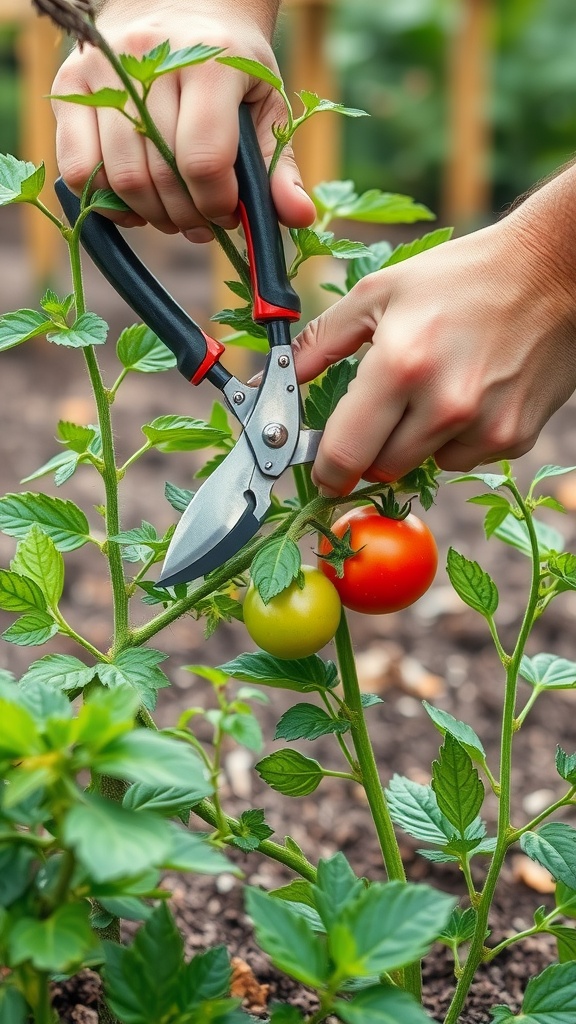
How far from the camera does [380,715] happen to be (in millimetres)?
2045

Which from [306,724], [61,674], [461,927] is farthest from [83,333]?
[461,927]

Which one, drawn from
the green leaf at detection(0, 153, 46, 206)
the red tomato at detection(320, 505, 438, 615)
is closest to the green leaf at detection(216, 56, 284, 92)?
the green leaf at detection(0, 153, 46, 206)

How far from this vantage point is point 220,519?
102 centimetres

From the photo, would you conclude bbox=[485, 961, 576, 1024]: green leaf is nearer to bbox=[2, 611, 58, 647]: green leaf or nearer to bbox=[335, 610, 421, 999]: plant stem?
bbox=[335, 610, 421, 999]: plant stem

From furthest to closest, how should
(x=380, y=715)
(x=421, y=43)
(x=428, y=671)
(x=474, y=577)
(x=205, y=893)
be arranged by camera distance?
(x=421, y=43) → (x=428, y=671) → (x=380, y=715) → (x=205, y=893) → (x=474, y=577)

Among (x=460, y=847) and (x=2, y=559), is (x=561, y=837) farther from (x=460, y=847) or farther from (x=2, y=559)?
(x=2, y=559)

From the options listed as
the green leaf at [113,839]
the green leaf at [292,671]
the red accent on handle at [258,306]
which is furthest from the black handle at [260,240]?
the green leaf at [113,839]

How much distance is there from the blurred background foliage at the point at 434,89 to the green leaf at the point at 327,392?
491 cm

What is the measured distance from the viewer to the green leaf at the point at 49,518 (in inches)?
41.0

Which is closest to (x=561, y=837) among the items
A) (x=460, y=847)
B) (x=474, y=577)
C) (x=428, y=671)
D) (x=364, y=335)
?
(x=460, y=847)

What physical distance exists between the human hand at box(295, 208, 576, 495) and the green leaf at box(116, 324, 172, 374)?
0.17m

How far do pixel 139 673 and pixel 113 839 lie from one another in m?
0.32

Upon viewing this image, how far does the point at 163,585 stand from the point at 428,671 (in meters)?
1.30

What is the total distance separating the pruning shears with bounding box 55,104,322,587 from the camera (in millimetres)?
1034
